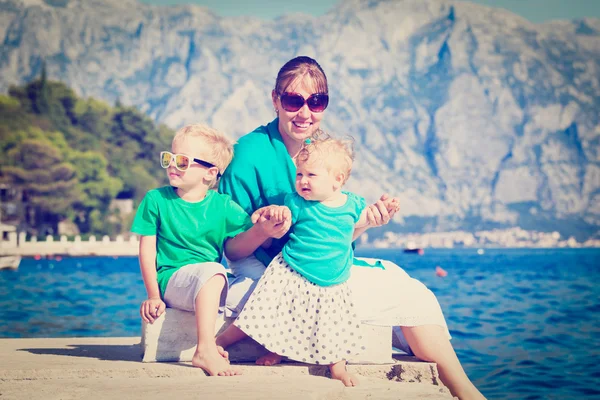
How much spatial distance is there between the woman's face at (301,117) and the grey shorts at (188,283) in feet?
4.04

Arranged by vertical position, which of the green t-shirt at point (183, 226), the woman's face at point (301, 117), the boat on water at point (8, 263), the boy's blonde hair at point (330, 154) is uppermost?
the woman's face at point (301, 117)

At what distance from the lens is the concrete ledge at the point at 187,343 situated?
466 cm

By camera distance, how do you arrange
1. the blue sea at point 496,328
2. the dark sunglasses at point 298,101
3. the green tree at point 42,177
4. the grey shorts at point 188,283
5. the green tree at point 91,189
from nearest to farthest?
1. the grey shorts at point 188,283
2. the dark sunglasses at point 298,101
3. the blue sea at point 496,328
4. the green tree at point 42,177
5. the green tree at point 91,189

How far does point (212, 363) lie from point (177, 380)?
0.24 meters

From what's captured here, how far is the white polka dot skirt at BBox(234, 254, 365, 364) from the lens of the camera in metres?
4.42

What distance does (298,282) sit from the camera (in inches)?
176

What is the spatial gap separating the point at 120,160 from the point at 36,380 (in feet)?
302

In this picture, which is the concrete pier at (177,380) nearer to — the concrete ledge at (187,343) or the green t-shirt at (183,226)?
the concrete ledge at (187,343)

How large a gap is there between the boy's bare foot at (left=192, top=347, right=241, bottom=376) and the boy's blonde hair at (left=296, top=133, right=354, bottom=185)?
4.36 feet

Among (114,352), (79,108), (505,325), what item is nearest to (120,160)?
(79,108)

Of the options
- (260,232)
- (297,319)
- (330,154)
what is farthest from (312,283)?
(330,154)

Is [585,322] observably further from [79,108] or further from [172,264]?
[79,108]

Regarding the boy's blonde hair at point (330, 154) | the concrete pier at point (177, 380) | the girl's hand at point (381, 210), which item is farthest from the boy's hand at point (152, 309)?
the girl's hand at point (381, 210)

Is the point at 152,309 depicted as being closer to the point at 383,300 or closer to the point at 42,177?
the point at 383,300
